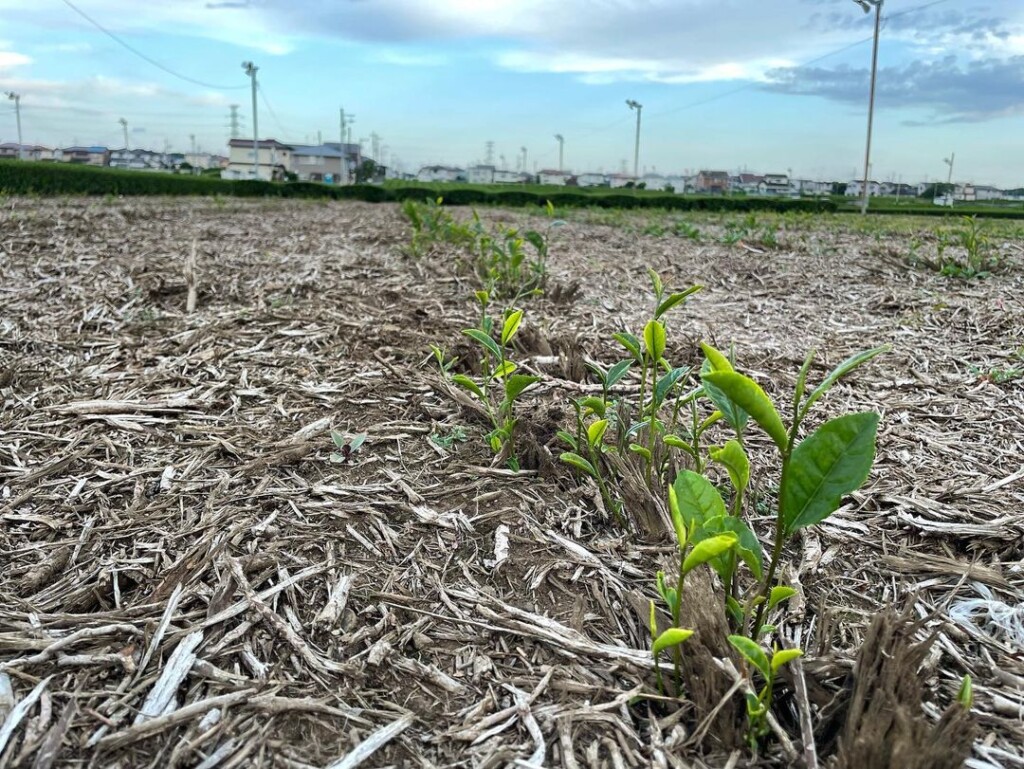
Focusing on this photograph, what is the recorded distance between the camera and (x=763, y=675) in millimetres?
975

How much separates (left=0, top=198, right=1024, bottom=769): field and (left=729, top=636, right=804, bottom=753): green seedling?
0.03m

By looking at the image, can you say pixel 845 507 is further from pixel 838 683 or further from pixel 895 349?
pixel 895 349

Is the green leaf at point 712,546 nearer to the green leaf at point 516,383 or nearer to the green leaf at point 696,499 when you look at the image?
the green leaf at point 696,499

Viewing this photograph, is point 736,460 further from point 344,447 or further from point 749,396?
point 344,447

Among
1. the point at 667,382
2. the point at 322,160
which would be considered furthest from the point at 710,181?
the point at 667,382

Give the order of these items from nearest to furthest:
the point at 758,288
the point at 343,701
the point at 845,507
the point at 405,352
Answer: the point at 343,701, the point at 845,507, the point at 405,352, the point at 758,288

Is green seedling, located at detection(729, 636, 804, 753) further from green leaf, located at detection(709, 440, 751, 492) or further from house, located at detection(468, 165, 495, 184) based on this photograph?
house, located at detection(468, 165, 495, 184)

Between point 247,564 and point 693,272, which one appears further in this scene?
point 693,272

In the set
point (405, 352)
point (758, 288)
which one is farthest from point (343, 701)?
point (758, 288)

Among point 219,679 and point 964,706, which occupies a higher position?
point 964,706

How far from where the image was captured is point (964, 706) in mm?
908

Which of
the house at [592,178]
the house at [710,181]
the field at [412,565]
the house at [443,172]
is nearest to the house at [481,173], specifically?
the house at [443,172]

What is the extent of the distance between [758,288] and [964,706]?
4.36 m

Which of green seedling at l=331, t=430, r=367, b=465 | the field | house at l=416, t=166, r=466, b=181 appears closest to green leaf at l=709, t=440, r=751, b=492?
the field
